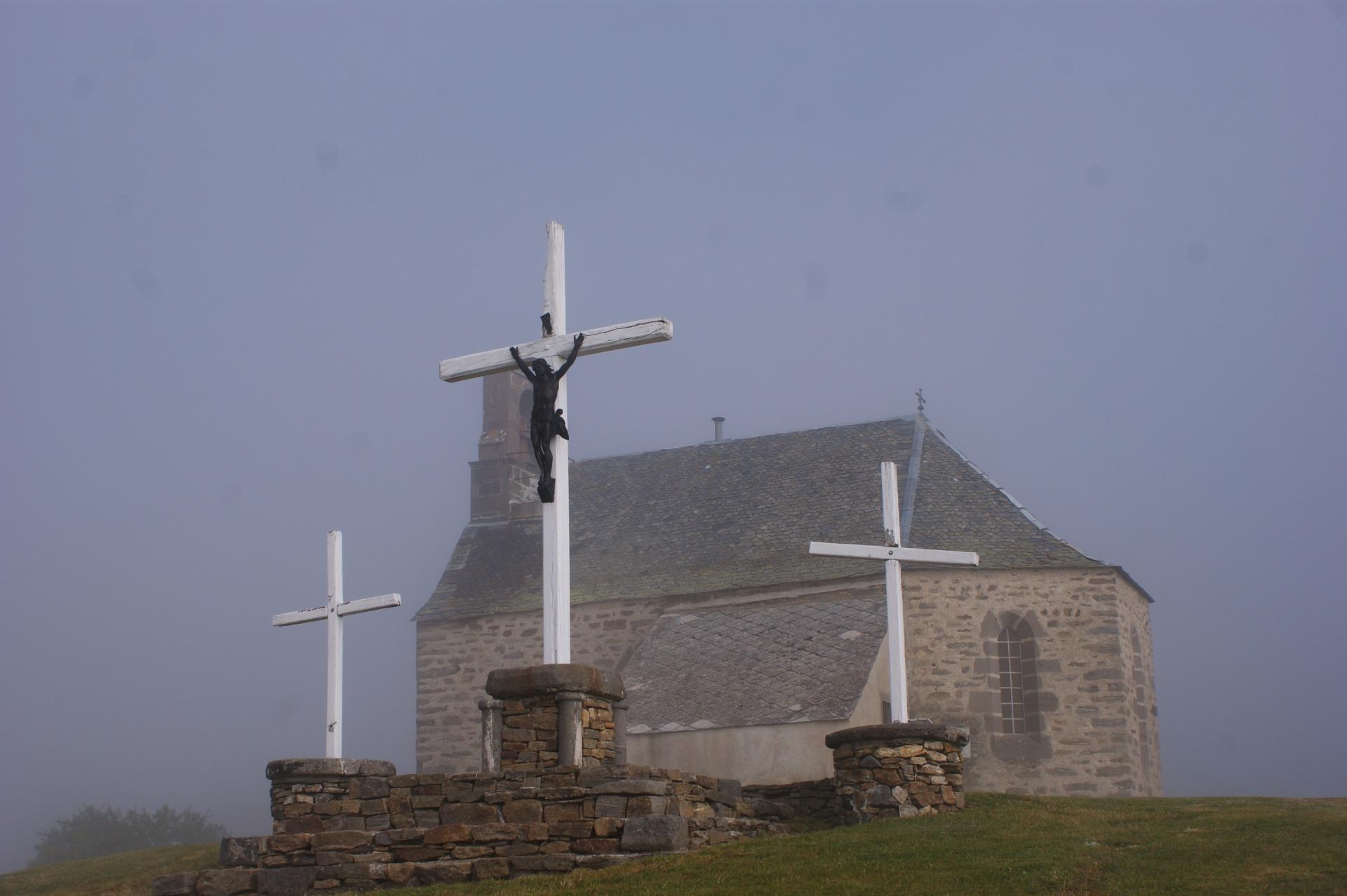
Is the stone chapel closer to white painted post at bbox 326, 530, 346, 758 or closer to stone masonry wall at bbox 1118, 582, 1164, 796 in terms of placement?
stone masonry wall at bbox 1118, 582, 1164, 796

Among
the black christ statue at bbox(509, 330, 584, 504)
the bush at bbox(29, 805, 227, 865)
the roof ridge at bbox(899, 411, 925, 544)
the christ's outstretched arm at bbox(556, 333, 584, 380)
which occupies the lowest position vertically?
the bush at bbox(29, 805, 227, 865)

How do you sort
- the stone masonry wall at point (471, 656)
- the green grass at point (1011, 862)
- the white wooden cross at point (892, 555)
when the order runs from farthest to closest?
the stone masonry wall at point (471, 656)
the white wooden cross at point (892, 555)
the green grass at point (1011, 862)

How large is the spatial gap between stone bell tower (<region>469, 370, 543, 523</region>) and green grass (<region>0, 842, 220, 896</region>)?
44.5 feet

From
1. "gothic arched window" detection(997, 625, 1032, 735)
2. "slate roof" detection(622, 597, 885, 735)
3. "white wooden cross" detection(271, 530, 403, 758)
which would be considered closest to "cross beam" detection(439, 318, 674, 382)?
"white wooden cross" detection(271, 530, 403, 758)

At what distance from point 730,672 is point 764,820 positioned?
10.4m

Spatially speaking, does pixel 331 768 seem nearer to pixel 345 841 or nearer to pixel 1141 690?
pixel 345 841

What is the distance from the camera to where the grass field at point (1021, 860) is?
9.66 m

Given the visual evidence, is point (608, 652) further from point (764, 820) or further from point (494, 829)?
point (494, 829)

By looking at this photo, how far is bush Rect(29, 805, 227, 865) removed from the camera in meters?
38.5

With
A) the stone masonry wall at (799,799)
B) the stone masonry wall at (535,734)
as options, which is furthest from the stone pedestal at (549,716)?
the stone masonry wall at (799,799)

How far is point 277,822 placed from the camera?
41.6 ft

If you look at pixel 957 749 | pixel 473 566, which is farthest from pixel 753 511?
pixel 957 749

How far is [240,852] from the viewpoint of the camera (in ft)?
39.6

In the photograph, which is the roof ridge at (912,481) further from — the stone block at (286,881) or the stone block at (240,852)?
the stone block at (286,881)
